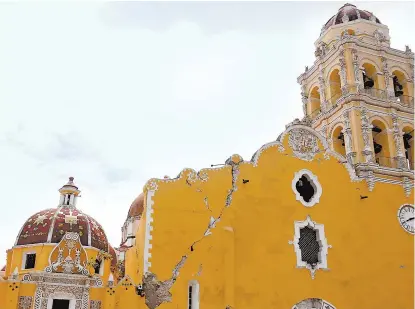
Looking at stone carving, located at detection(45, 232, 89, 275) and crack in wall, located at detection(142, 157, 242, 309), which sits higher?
stone carving, located at detection(45, 232, 89, 275)

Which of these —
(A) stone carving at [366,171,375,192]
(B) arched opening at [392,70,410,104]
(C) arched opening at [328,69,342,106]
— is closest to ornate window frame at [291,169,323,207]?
(A) stone carving at [366,171,375,192]

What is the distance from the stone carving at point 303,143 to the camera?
1703 centimetres

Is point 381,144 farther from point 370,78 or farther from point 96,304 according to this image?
point 96,304

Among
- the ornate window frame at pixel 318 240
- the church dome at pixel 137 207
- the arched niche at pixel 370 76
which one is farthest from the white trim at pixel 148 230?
the church dome at pixel 137 207

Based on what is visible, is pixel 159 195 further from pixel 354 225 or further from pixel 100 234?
pixel 100 234

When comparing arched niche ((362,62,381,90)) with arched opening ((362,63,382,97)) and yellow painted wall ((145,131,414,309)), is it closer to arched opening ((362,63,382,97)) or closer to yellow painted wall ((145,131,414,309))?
arched opening ((362,63,382,97))

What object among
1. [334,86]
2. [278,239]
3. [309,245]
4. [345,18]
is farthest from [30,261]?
[345,18]

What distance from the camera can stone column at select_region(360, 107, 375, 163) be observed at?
17812 mm

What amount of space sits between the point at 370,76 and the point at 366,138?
3378 mm

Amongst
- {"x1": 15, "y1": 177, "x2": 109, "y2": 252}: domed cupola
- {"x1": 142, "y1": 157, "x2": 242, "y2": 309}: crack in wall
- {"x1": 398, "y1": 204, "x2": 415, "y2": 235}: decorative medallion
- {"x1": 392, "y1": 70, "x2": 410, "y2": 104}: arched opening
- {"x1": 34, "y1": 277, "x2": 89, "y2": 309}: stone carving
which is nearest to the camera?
{"x1": 142, "y1": 157, "x2": 242, "y2": 309}: crack in wall

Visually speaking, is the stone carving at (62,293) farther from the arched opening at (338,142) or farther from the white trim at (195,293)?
the arched opening at (338,142)

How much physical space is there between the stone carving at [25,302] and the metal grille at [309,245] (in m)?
8.48

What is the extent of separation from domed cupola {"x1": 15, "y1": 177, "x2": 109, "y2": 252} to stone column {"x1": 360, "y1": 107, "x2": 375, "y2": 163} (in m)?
11.8

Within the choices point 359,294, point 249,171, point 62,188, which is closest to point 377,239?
point 359,294
